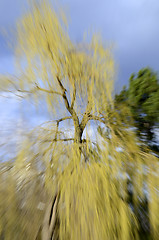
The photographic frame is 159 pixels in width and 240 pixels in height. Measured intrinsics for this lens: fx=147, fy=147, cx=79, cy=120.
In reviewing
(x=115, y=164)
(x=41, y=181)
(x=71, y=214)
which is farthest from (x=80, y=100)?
(x=71, y=214)

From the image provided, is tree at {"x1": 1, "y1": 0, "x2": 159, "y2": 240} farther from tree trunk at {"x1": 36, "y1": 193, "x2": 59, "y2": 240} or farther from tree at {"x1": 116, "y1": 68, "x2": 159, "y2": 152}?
tree at {"x1": 116, "y1": 68, "x2": 159, "y2": 152}

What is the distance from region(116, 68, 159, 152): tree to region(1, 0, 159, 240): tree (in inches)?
22.7

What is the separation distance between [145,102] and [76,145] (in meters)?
1.37

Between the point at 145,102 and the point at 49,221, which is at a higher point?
the point at 145,102

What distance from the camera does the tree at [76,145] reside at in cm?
127

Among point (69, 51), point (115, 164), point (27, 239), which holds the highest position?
point (69, 51)

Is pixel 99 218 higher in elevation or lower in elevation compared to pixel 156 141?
lower

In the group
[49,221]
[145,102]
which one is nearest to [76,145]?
[49,221]

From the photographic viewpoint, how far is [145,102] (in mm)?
2281

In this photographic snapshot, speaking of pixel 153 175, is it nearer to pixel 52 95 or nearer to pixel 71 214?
pixel 71 214

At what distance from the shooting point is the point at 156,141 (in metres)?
2.41

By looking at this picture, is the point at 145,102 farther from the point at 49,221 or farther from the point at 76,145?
the point at 49,221

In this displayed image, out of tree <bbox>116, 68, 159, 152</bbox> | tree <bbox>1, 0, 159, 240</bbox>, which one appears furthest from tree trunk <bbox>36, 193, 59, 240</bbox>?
tree <bbox>116, 68, 159, 152</bbox>

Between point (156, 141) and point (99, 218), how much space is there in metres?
1.69
